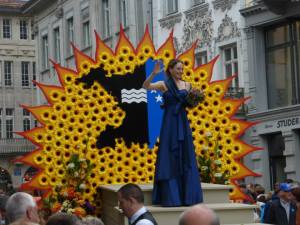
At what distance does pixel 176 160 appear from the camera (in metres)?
10.9

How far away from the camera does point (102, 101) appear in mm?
13383

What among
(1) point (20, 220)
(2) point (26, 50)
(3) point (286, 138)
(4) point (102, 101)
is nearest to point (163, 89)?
(4) point (102, 101)

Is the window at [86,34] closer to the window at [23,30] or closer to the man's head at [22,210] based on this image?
the window at [23,30]

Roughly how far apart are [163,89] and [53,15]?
34077 mm

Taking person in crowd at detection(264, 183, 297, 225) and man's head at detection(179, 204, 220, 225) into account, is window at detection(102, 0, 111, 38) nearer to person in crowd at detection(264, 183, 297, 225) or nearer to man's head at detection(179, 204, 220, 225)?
person in crowd at detection(264, 183, 297, 225)

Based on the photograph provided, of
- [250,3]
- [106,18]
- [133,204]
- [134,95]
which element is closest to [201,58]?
[250,3]

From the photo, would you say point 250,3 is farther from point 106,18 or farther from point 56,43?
point 56,43

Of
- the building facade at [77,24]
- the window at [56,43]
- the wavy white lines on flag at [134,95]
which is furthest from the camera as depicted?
the window at [56,43]

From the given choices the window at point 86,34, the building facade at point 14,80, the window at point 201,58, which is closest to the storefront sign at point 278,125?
the window at point 201,58

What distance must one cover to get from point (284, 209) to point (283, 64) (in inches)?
595

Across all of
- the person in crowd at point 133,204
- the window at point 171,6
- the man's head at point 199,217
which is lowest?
the person in crowd at point 133,204

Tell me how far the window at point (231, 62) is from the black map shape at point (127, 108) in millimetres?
14936

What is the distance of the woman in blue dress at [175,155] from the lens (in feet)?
35.4

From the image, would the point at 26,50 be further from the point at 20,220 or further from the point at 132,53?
the point at 20,220
